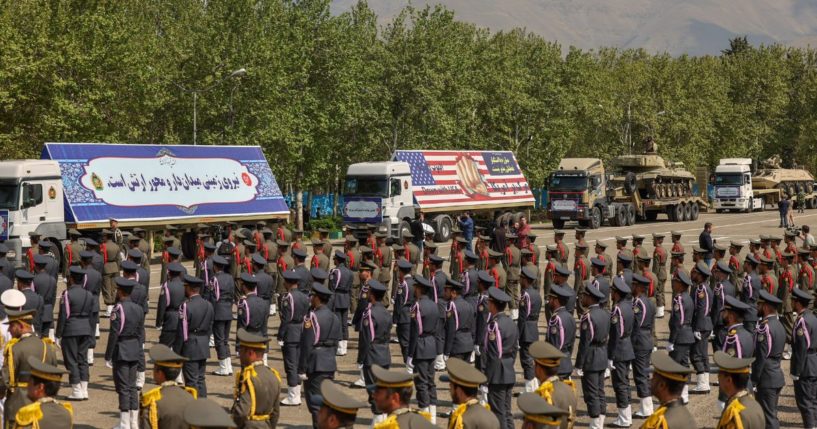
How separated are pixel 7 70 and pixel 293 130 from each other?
581 inches

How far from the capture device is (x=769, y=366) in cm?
1248

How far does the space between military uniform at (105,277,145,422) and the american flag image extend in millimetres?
28332

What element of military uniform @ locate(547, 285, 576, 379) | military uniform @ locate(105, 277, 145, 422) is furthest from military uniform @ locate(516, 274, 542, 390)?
military uniform @ locate(105, 277, 145, 422)

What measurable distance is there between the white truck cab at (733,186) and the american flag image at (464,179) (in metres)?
19.8

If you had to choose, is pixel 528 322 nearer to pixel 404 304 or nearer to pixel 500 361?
pixel 404 304

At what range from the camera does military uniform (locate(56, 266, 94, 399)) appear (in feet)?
48.1

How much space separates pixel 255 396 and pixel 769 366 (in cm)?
650

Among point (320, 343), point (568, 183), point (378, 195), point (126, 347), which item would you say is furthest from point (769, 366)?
point (568, 183)

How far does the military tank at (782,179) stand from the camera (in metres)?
70.2

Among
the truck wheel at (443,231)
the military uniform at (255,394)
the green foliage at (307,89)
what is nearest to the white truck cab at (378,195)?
the truck wheel at (443,231)

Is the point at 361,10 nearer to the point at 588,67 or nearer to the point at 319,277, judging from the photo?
the point at 588,67

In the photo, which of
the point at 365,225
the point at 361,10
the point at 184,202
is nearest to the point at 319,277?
the point at 184,202

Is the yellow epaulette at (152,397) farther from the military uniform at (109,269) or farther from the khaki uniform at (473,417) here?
the military uniform at (109,269)

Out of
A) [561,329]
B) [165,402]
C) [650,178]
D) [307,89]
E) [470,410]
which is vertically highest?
[307,89]
